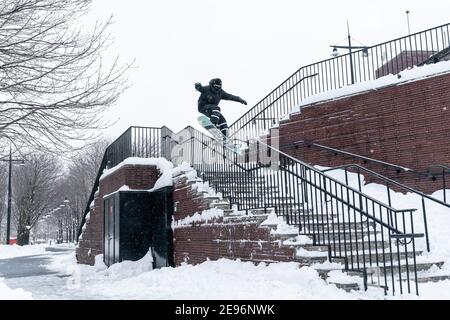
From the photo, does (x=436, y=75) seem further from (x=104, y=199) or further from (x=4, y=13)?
(x=104, y=199)

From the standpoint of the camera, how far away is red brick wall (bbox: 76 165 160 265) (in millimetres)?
14703

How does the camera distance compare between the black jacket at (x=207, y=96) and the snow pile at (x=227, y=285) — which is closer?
the snow pile at (x=227, y=285)

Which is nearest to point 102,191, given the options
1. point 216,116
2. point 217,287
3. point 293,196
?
point 216,116

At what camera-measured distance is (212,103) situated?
13742mm

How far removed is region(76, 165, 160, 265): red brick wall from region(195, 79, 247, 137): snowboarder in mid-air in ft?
9.35

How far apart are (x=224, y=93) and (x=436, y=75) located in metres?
5.74

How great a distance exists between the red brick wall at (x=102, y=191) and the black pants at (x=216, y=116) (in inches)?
111

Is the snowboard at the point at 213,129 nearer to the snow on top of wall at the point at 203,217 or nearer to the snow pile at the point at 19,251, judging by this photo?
the snow on top of wall at the point at 203,217

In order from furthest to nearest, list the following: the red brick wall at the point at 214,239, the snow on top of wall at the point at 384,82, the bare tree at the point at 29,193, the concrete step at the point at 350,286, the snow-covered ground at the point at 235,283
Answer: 1. the bare tree at the point at 29,193
2. the snow on top of wall at the point at 384,82
3. the red brick wall at the point at 214,239
4. the snow-covered ground at the point at 235,283
5. the concrete step at the point at 350,286

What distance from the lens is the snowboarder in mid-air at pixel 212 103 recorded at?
13.5 m

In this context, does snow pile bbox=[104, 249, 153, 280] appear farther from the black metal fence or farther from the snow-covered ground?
the black metal fence

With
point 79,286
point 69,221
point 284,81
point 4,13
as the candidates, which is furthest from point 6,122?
point 69,221

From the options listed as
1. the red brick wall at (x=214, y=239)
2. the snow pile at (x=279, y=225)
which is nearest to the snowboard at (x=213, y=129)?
the red brick wall at (x=214, y=239)

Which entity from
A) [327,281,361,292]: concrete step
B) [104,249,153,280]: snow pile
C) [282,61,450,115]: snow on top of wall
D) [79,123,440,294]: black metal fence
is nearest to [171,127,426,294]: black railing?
[79,123,440,294]: black metal fence
